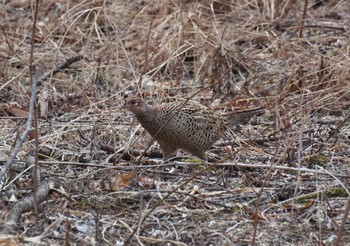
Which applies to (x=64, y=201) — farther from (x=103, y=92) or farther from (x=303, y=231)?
(x=103, y=92)

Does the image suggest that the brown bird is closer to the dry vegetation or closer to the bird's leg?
the bird's leg

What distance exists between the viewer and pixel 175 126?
20.6 ft

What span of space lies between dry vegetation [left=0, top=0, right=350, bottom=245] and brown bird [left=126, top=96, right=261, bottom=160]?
0.15m

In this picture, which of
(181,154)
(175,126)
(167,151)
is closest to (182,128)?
(175,126)

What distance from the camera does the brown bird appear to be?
6258 millimetres

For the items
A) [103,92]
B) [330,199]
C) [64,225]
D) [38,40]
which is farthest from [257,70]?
[64,225]

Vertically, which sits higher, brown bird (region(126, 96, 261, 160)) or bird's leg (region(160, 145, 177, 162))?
brown bird (region(126, 96, 261, 160))

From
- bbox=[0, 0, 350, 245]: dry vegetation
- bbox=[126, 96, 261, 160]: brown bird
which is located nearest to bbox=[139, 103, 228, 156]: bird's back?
bbox=[126, 96, 261, 160]: brown bird

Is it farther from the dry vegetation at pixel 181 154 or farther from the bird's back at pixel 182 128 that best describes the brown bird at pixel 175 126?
the dry vegetation at pixel 181 154

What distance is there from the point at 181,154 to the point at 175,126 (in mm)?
705

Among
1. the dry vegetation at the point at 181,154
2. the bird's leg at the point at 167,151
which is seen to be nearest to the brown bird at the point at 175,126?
the bird's leg at the point at 167,151

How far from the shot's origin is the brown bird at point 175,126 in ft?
20.5

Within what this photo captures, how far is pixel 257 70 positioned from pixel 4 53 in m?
2.32

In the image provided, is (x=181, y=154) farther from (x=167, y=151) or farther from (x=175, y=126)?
(x=175, y=126)
